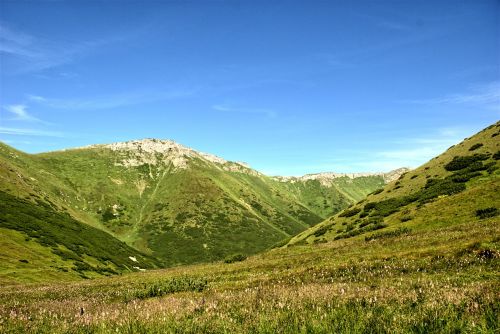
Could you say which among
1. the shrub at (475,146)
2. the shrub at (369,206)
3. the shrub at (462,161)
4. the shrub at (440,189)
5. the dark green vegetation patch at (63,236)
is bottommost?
the dark green vegetation patch at (63,236)

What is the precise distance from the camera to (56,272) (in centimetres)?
6800

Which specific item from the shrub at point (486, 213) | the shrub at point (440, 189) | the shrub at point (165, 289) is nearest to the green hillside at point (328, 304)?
the shrub at point (165, 289)

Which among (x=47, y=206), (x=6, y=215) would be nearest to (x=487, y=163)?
(x=6, y=215)

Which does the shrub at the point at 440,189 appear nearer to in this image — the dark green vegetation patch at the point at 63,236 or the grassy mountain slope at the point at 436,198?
the grassy mountain slope at the point at 436,198

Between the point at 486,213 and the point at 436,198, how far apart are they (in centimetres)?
1610

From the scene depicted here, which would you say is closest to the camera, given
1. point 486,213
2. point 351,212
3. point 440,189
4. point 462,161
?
point 486,213

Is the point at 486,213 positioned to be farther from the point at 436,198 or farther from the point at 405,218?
the point at 436,198

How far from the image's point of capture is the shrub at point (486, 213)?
107 ft

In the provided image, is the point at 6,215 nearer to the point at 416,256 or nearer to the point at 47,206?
the point at 47,206

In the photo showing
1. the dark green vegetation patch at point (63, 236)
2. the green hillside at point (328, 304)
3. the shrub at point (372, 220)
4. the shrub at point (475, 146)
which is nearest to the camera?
the green hillside at point (328, 304)

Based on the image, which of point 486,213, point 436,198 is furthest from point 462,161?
point 486,213

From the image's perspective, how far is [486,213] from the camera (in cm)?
3356

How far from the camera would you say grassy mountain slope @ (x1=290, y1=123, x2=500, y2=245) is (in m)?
37.9

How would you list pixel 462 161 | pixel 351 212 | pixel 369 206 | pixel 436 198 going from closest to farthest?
1. pixel 436 198
2. pixel 462 161
3. pixel 369 206
4. pixel 351 212
